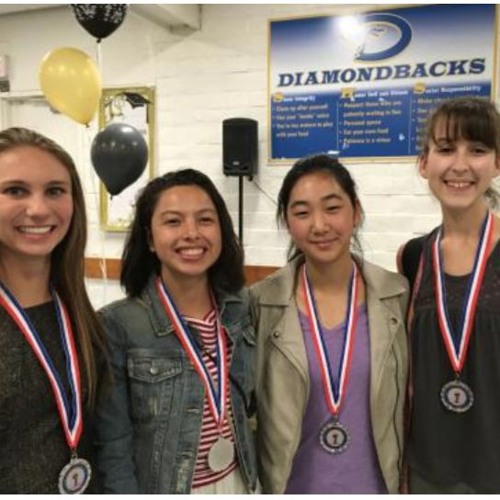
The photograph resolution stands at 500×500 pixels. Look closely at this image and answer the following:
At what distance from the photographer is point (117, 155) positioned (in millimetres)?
3562

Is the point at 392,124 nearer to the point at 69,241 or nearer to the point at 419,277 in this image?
the point at 419,277

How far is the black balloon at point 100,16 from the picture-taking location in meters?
3.18

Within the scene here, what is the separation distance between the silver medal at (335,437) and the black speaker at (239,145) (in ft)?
8.84

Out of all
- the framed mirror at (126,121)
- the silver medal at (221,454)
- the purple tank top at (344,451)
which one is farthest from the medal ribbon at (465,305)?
the framed mirror at (126,121)

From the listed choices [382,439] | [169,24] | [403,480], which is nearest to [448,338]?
[382,439]

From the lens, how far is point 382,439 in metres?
1.57

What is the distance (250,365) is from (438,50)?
2.93 meters

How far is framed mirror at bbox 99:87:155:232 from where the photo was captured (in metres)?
4.46

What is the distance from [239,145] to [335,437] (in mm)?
2795

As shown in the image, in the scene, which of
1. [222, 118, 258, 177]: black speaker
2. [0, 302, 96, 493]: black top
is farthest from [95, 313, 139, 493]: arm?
[222, 118, 258, 177]: black speaker

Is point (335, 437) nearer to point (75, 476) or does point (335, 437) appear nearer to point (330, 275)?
point (330, 275)

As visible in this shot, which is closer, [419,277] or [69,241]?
[69,241]

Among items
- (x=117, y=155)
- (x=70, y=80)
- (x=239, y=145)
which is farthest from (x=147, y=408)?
(x=239, y=145)

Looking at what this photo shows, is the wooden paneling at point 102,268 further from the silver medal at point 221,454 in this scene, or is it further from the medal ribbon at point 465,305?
the medal ribbon at point 465,305
